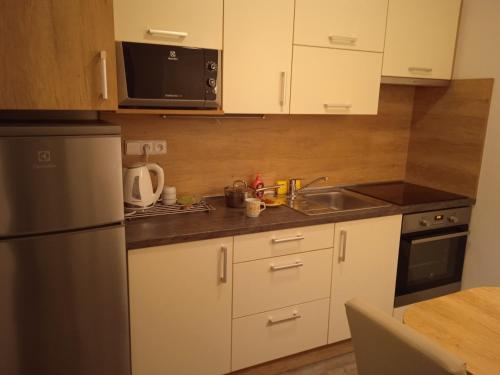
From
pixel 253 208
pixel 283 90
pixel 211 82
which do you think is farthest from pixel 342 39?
pixel 253 208

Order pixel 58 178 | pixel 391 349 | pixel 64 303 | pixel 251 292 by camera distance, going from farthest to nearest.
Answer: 1. pixel 251 292
2. pixel 64 303
3. pixel 58 178
4. pixel 391 349

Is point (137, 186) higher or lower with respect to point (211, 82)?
lower

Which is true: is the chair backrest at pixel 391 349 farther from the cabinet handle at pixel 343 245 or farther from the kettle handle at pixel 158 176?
the kettle handle at pixel 158 176

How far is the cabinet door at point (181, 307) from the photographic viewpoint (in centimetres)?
172

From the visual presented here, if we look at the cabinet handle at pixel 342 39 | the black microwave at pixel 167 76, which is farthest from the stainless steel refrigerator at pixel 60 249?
the cabinet handle at pixel 342 39

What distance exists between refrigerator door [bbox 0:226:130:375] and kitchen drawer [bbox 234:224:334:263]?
559 mm

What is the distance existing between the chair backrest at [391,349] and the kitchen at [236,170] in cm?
5

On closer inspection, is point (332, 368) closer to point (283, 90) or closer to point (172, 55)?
point (283, 90)

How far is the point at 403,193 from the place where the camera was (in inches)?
104

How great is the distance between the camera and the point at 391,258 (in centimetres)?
233

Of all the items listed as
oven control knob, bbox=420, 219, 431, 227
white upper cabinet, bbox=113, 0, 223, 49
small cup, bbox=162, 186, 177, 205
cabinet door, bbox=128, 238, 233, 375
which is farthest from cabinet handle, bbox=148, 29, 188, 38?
oven control knob, bbox=420, 219, 431, 227

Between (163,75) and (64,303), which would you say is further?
(163,75)

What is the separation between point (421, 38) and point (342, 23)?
62 centimetres

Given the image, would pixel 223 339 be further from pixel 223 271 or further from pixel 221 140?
pixel 221 140
